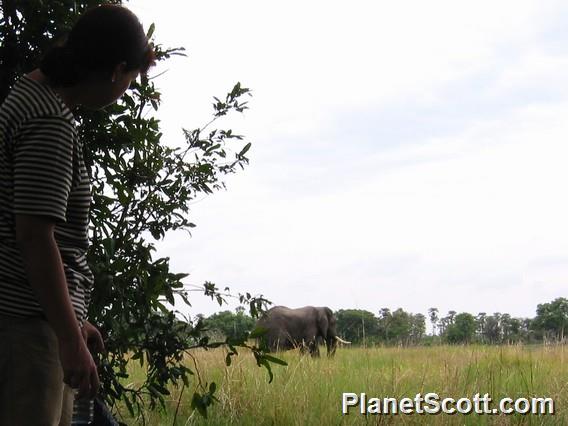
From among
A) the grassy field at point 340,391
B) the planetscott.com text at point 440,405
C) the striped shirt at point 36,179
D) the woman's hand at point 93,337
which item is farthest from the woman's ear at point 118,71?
the planetscott.com text at point 440,405

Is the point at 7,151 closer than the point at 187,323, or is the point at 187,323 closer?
the point at 7,151

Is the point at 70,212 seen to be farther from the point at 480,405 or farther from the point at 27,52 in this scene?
the point at 480,405

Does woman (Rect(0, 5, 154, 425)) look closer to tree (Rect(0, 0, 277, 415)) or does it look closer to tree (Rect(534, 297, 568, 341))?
tree (Rect(0, 0, 277, 415))

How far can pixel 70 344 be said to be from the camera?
5.92 ft

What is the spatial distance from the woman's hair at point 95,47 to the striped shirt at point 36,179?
3.0 inches

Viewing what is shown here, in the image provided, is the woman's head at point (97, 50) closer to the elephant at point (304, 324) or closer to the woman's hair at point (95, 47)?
the woman's hair at point (95, 47)

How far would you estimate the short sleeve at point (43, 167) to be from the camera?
A: 1773mm

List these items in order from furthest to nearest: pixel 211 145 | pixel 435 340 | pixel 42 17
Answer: pixel 435 340
pixel 211 145
pixel 42 17

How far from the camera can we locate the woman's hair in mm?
1956

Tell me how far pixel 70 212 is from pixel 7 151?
8.7 inches

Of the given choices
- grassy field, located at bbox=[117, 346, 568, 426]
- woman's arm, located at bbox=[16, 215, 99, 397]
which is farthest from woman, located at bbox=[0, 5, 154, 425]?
grassy field, located at bbox=[117, 346, 568, 426]

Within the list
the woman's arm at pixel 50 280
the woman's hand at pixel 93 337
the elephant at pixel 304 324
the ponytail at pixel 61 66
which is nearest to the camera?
the woman's arm at pixel 50 280

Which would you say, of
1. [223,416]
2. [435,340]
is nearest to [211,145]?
[223,416]

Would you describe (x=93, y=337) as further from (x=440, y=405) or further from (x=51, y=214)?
(x=440, y=405)
